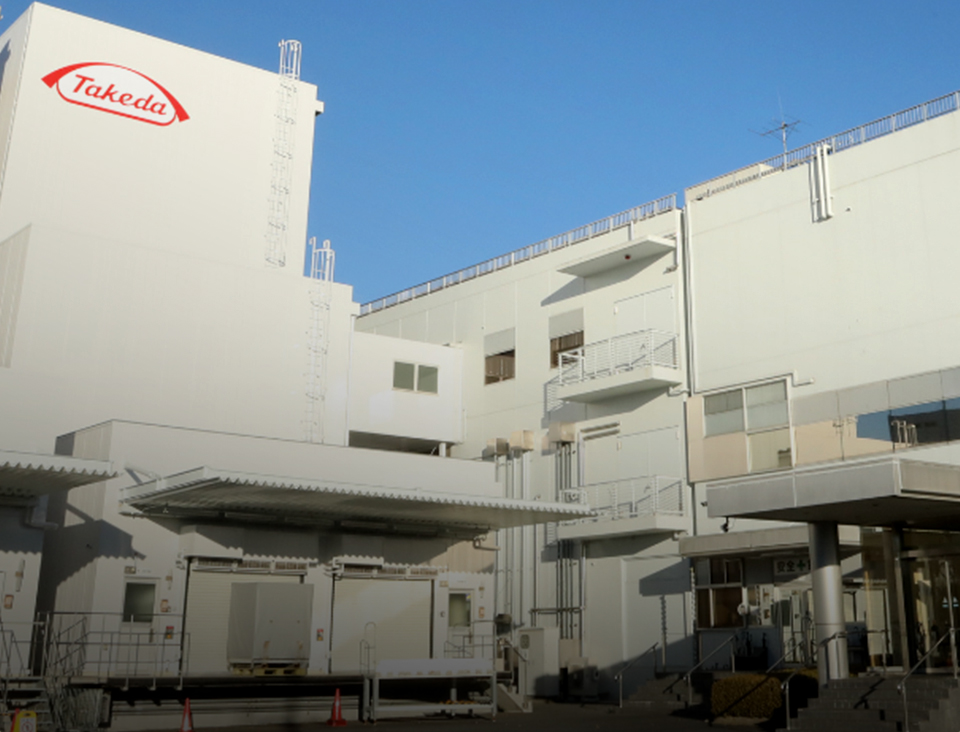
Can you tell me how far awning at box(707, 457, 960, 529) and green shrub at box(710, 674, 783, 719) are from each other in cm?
370

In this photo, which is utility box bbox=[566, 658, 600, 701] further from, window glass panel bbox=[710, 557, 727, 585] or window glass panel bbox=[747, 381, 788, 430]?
window glass panel bbox=[747, 381, 788, 430]

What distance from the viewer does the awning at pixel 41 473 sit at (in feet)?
63.2

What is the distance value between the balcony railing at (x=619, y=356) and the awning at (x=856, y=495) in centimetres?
1287

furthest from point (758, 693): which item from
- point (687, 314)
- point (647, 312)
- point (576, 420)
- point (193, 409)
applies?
point (193, 409)

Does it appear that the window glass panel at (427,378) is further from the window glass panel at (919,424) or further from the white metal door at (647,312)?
the window glass panel at (919,424)

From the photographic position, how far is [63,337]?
29234 millimetres

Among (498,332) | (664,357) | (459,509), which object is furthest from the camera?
(498,332)

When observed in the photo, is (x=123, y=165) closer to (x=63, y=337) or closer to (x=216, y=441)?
(x=63, y=337)

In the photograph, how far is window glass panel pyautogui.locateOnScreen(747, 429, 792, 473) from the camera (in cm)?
2859

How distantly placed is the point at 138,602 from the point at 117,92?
17908mm

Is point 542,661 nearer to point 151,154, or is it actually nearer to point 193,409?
point 193,409

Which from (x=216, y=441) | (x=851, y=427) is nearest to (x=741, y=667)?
(x=851, y=427)

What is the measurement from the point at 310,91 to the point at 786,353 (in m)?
19.6

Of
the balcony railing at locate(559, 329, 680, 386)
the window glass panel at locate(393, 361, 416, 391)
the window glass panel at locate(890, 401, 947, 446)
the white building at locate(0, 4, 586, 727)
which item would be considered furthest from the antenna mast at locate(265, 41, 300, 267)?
the window glass panel at locate(890, 401, 947, 446)
